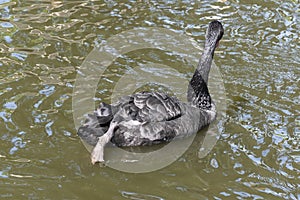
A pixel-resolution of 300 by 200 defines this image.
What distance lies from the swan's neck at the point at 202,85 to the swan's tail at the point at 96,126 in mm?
1573

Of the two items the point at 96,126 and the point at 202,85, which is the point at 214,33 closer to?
the point at 202,85

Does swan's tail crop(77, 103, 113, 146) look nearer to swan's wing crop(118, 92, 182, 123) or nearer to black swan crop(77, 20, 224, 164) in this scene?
black swan crop(77, 20, 224, 164)

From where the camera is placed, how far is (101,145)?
6.50 metres

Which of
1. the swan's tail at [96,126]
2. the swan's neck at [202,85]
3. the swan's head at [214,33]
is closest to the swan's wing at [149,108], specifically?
the swan's tail at [96,126]

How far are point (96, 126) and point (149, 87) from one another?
1789mm

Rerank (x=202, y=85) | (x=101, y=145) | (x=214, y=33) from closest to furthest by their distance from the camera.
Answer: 1. (x=101, y=145)
2. (x=202, y=85)
3. (x=214, y=33)

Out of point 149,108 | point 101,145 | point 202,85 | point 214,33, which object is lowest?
point 202,85

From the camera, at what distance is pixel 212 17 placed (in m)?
10.5

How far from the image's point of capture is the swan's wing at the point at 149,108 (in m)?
6.80

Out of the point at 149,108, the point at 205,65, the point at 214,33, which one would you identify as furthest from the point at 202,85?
the point at 149,108

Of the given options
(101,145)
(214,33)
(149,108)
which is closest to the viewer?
(101,145)

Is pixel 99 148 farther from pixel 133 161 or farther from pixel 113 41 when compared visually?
pixel 113 41

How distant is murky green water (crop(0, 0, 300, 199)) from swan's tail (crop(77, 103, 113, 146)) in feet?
0.53

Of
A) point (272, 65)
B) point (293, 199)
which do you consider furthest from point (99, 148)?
point (272, 65)
